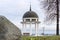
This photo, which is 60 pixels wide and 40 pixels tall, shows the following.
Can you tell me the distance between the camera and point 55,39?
1436 centimetres

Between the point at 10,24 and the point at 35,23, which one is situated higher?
the point at 10,24

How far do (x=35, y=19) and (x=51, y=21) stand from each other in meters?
6.09

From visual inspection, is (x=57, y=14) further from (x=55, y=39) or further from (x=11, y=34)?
(x=11, y=34)

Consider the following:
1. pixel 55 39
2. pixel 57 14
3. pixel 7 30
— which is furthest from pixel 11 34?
pixel 57 14

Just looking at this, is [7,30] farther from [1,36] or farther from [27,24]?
[27,24]

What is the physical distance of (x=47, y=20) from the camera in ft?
77.8

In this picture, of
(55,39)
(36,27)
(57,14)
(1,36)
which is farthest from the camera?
(36,27)

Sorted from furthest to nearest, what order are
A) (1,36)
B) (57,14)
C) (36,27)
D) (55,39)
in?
(36,27), (57,14), (55,39), (1,36)

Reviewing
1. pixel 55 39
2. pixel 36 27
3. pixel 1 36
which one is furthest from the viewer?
pixel 36 27

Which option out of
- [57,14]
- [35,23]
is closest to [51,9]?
[57,14]

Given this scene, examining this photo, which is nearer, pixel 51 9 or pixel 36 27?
pixel 51 9

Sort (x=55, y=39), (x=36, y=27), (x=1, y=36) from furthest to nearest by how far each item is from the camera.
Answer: (x=36, y=27) < (x=55, y=39) < (x=1, y=36)

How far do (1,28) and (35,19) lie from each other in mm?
22793

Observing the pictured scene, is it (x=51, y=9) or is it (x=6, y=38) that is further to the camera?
(x=51, y=9)
